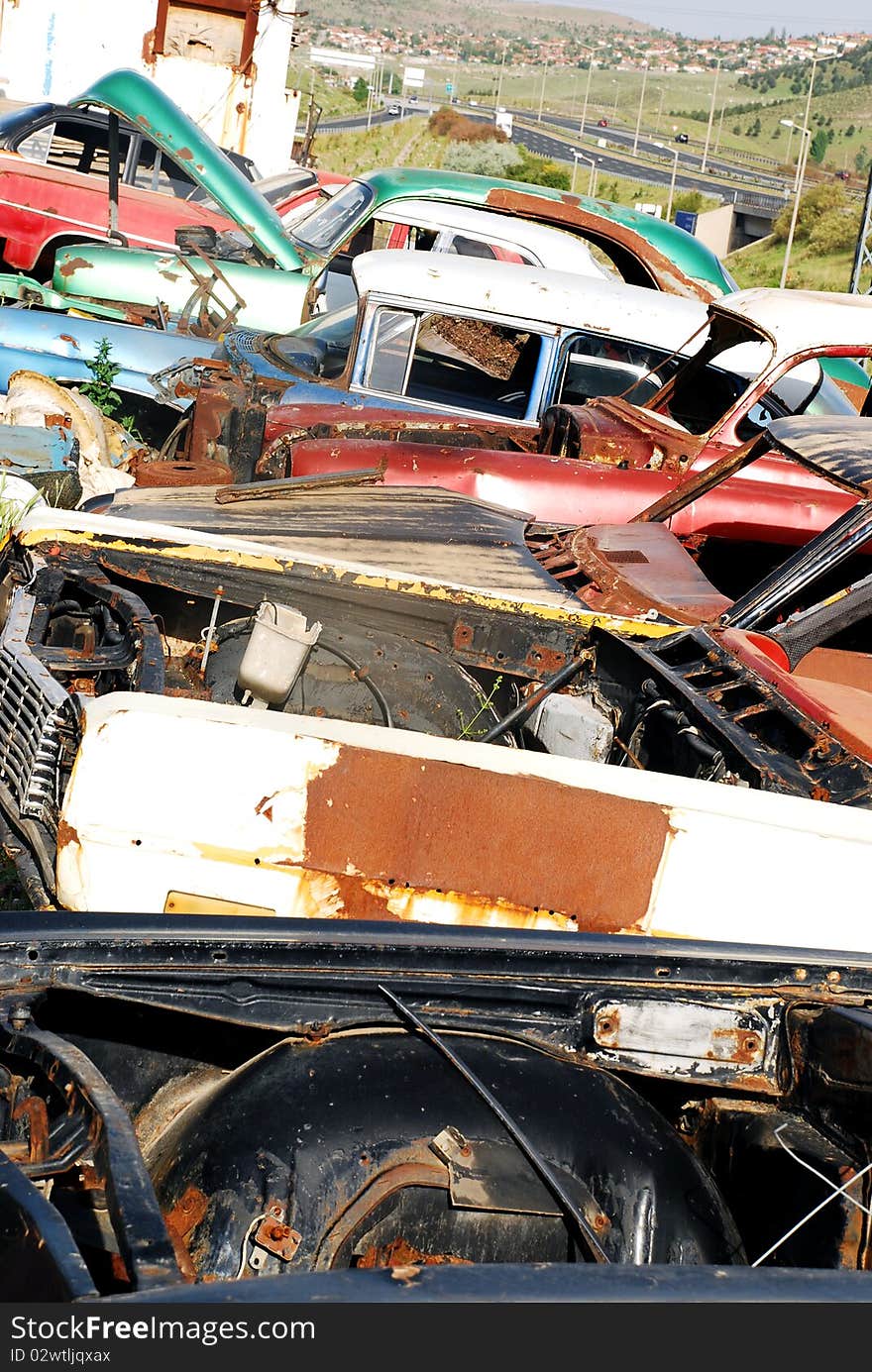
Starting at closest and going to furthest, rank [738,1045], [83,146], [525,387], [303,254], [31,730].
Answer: [738,1045] < [31,730] < [525,387] < [303,254] < [83,146]

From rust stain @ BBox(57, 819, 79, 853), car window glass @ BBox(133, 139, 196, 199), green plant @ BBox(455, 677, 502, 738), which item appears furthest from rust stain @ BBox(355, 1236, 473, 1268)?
car window glass @ BBox(133, 139, 196, 199)

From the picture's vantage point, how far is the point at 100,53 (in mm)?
22188

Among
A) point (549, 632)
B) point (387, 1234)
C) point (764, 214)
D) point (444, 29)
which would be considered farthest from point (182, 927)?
point (444, 29)

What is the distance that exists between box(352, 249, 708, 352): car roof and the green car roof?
2.57 m

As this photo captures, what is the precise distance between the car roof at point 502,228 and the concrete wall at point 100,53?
12.5 metres

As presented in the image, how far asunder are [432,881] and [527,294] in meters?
5.42

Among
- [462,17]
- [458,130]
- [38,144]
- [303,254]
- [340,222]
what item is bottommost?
[303,254]

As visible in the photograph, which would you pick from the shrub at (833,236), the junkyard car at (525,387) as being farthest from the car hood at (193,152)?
the shrub at (833,236)

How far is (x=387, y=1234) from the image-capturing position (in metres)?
2.01

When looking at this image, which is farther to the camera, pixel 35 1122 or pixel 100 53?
pixel 100 53

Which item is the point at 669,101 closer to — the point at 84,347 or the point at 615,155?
the point at 615,155

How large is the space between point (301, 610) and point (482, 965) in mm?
1973

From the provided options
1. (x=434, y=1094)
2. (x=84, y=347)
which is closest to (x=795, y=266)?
(x=84, y=347)

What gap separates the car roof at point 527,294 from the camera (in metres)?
7.58
